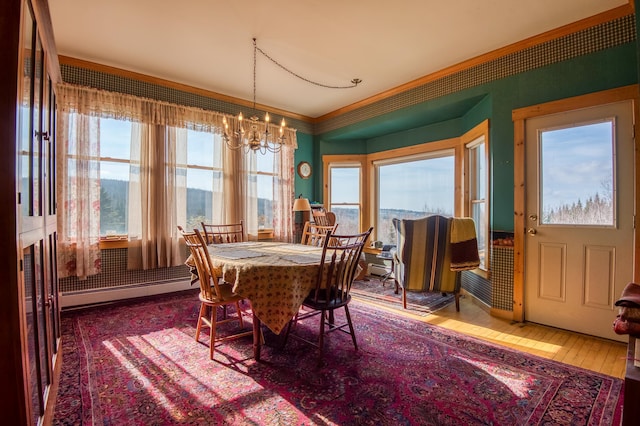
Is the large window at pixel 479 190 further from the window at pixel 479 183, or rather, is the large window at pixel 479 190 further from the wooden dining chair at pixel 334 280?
the wooden dining chair at pixel 334 280

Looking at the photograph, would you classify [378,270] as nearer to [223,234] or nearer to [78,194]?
[223,234]

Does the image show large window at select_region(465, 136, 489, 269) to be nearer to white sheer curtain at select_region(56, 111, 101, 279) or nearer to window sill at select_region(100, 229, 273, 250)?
window sill at select_region(100, 229, 273, 250)

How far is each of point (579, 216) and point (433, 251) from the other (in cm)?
132

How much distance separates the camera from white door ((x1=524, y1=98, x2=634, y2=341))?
8.43 ft

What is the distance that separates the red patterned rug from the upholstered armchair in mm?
708

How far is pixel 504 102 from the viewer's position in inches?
127

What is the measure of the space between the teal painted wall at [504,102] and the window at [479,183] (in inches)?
5.7

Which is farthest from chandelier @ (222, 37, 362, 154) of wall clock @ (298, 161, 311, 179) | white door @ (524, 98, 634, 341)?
white door @ (524, 98, 634, 341)

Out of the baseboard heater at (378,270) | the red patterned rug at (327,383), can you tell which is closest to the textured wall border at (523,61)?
the baseboard heater at (378,270)

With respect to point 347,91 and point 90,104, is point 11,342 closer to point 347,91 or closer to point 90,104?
point 90,104

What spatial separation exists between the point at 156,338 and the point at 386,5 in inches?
136

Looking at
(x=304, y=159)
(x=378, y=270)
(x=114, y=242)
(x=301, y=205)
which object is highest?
(x=304, y=159)

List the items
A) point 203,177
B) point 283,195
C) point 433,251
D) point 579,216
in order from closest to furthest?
point 579,216, point 433,251, point 203,177, point 283,195

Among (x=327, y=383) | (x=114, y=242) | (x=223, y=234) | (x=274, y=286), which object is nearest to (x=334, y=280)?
(x=274, y=286)
